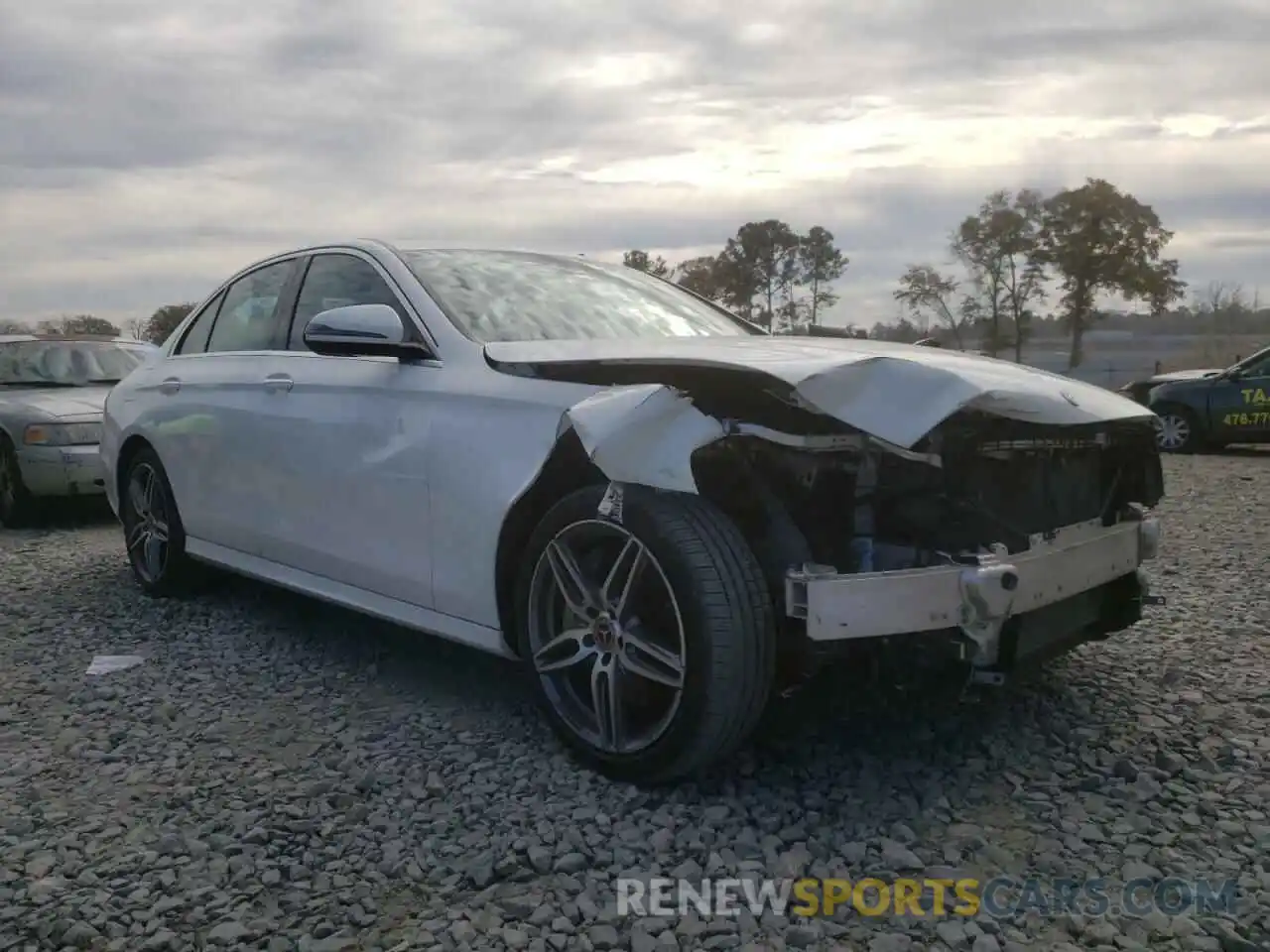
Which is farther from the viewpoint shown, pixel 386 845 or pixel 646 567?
pixel 646 567

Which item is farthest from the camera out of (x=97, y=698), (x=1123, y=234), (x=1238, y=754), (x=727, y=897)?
(x=1123, y=234)

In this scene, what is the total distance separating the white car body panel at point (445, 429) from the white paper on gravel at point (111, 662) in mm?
550

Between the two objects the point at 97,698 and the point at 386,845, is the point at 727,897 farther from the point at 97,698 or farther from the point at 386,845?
the point at 97,698

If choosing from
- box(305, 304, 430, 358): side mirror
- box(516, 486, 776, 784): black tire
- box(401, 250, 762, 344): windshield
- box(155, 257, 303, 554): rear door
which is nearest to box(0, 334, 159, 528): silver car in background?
box(155, 257, 303, 554): rear door

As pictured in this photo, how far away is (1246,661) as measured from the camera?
4027 millimetres

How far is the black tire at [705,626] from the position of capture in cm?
269

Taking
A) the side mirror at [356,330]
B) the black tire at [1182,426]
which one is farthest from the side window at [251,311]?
the black tire at [1182,426]

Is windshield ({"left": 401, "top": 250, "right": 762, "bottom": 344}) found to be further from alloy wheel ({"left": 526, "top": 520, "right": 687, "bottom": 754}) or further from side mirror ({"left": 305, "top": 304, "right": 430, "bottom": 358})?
alloy wheel ({"left": 526, "top": 520, "right": 687, "bottom": 754})

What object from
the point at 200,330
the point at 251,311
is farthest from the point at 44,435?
the point at 251,311

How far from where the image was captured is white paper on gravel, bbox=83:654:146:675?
4.25 m

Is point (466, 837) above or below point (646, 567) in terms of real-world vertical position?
below

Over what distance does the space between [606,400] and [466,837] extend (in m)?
1.17

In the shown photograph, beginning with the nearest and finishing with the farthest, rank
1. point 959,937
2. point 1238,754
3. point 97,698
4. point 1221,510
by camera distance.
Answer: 1. point 959,937
2. point 1238,754
3. point 97,698
4. point 1221,510

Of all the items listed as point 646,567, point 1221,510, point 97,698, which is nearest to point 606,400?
point 646,567
